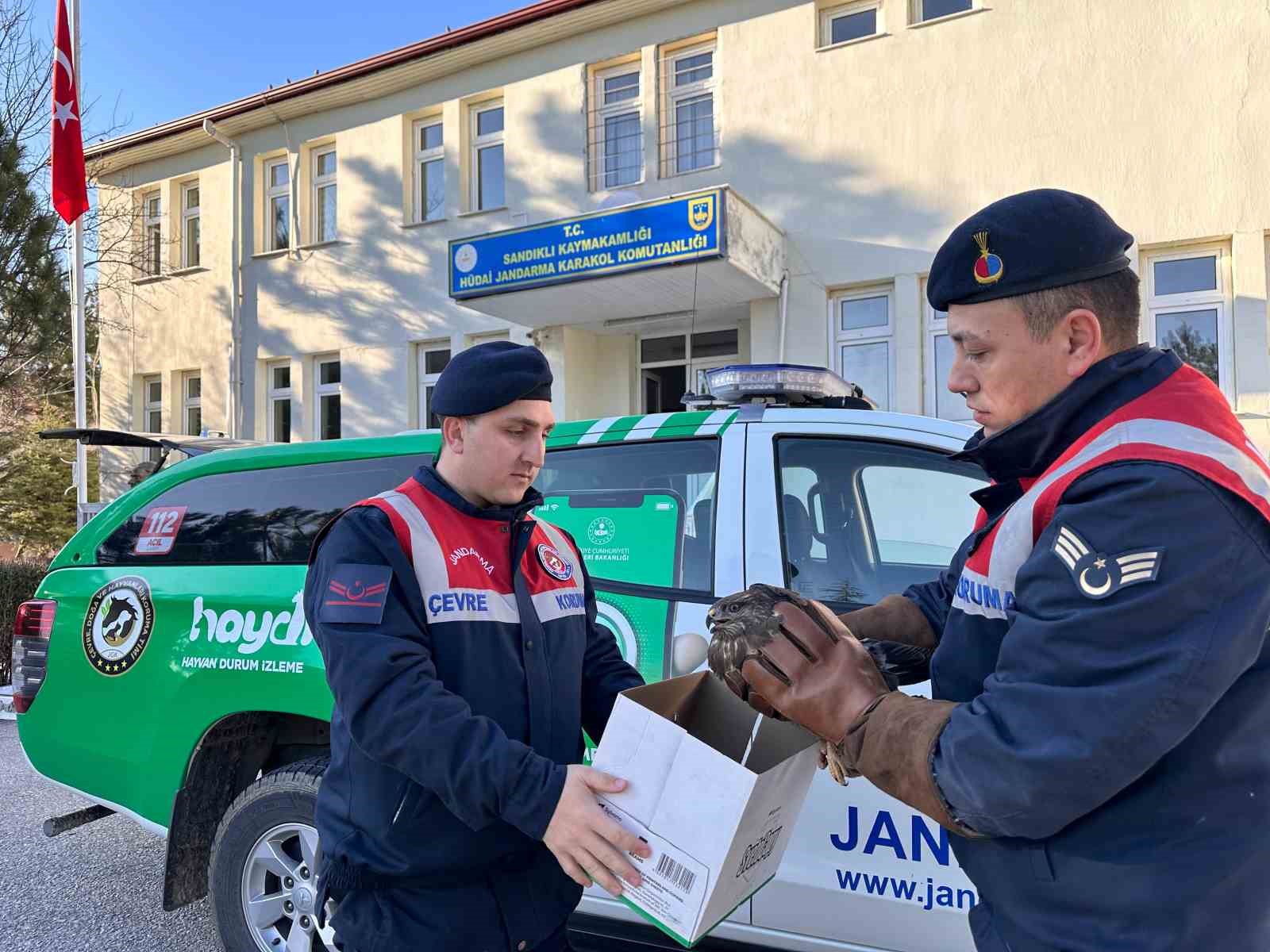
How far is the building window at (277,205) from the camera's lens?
14.0m

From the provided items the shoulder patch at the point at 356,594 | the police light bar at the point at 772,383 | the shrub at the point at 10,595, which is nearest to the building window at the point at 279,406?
the shrub at the point at 10,595

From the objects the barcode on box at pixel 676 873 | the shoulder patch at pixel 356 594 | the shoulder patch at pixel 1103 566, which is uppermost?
the shoulder patch at pixel 1103 566

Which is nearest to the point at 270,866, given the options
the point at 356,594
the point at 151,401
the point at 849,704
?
the point at 356,594

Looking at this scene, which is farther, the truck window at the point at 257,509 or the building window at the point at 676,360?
the building window at the point at 676,360

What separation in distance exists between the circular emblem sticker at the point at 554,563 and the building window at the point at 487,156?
427 inches

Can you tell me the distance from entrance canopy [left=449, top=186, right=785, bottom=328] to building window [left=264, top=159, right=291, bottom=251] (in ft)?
17.9

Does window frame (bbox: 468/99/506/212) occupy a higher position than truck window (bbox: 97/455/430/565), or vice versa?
window frame (bbox: 468/99/506/212)

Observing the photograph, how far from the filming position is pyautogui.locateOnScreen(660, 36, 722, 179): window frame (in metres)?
10.4

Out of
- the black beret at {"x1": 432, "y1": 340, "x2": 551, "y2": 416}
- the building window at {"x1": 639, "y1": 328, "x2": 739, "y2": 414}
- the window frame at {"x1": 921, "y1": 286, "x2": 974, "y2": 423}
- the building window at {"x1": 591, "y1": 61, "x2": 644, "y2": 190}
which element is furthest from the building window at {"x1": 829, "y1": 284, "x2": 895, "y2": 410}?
the black beret at {"x1": 432, "y1": 340, "x2": 551, "y2": 416}

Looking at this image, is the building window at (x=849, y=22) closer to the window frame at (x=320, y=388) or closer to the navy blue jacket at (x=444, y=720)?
the window frame at (x=320, y=388)

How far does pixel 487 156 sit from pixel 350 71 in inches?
94.7

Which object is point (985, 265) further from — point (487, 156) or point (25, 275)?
point (25, 275)

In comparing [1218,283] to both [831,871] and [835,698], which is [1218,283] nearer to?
[831,871]

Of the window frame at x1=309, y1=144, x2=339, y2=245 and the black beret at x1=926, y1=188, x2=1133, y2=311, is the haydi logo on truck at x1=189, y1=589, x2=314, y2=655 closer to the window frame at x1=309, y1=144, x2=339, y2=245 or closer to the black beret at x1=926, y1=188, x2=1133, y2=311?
the black beret at x1=926, y1=188, x2=1133, y2=311
